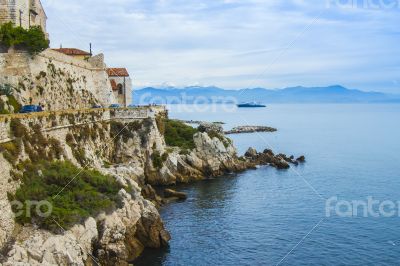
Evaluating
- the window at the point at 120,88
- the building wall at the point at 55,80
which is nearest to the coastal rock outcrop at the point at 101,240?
the building wall at the point at 55,80

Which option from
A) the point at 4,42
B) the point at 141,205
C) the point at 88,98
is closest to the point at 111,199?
the point at 141,205

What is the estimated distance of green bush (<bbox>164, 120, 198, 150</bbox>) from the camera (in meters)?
71.6

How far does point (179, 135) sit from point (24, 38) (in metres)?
33.2

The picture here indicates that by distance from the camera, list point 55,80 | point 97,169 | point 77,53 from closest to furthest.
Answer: point 97,169 → point 55,80 → point 77,53

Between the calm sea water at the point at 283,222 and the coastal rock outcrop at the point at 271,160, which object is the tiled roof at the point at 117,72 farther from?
the coastal rock outcrop at the point at 271,160

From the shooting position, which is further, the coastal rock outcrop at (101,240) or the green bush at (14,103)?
the green bush at (14,103)

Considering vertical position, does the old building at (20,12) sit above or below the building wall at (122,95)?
above

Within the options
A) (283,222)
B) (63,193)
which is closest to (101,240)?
(63,193)

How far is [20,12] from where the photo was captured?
1978 inches

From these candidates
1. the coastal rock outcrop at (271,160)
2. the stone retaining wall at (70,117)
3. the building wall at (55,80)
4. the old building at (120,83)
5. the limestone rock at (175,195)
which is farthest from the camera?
the old building at (120,83)

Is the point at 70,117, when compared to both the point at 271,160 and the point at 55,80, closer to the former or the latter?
the point at 55,80

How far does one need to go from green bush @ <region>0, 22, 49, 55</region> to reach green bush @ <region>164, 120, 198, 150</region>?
2741cm

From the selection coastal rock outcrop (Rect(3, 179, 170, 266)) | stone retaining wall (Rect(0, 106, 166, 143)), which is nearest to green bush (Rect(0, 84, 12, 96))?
stone retaining wall (Rect(0, 106, 166, 143))

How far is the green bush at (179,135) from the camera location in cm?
7162
